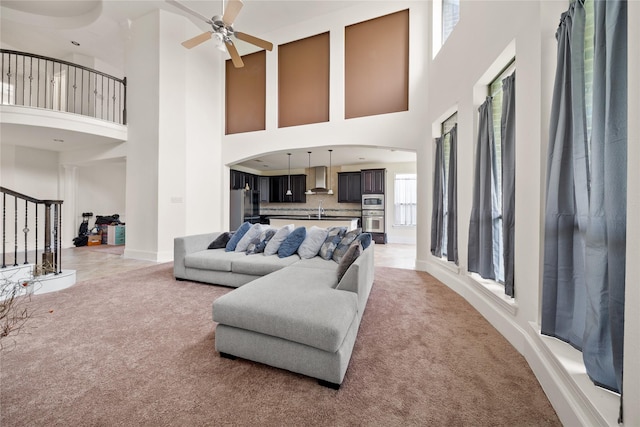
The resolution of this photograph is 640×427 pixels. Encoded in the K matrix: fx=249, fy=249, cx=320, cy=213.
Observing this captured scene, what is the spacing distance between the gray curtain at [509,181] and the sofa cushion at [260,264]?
7.15 ft

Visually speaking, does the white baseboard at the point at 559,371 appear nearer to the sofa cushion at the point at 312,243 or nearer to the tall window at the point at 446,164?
the tall window at the point at 446,164

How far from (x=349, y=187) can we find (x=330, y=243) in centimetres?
565

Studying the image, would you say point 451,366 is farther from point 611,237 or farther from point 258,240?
point 258,240

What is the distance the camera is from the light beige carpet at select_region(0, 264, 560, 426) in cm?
129

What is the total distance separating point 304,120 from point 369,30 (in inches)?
82.3

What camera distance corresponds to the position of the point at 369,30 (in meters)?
4.84

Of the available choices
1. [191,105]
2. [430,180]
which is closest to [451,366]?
[430,180]

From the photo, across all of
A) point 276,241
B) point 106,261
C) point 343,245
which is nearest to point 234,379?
point 343,245

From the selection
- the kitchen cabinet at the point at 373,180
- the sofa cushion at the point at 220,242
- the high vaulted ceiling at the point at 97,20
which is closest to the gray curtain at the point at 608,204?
the sofa cushion at the point at 220,242

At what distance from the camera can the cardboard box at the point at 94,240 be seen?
6.92m

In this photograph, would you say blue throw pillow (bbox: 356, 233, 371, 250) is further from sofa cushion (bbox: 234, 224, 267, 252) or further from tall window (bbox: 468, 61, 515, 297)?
sofa cushion (bbox: 234, 224, 267, 252)

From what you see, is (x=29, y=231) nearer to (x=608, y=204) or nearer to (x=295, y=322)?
(x=295, y=322)

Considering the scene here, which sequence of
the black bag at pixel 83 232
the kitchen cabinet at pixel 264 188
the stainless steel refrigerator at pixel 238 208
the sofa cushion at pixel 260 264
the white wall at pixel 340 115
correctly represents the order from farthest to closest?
the kitchen cabinet at pixel 264 188
the stainless steel refrigerator at pixel 238 208
the black bag at pixel 83 232
the white wall at pixel 340 115
the sofa cushion at pixel 260 264

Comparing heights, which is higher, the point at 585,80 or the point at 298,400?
the point at 585,80
